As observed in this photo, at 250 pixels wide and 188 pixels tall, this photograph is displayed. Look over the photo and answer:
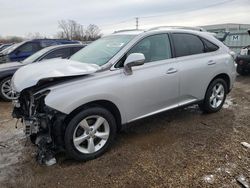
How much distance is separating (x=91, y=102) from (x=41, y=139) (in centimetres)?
80

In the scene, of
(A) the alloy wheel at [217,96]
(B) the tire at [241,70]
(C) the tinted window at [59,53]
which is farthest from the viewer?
(B) the tire at [241,70]

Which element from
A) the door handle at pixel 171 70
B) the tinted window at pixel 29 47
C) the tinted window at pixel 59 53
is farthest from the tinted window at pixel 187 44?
Result: the tinted window at pixel 29 47

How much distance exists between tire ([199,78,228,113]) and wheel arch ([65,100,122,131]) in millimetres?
2091

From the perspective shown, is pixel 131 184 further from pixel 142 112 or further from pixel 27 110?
pixel 27 110

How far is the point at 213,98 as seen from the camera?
5402mm

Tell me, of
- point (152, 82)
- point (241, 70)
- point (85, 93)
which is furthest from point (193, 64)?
point (241, 70)

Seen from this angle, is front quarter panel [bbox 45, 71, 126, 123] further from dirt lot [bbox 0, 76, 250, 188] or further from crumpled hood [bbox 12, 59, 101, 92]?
dirt lot [bbox 0, 76, 250, 188]

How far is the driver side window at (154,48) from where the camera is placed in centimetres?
418

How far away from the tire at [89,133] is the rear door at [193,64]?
5.09 feet

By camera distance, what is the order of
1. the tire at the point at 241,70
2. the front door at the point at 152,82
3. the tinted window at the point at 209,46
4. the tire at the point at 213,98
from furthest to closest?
1. the tire at the point at 241,70
2. the tire at the point at 213,98
3. the tinted window at the point at 209,46
4. the front door at the point at 152,82

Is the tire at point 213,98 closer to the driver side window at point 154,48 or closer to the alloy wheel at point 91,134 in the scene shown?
the driver side window at point 154,48

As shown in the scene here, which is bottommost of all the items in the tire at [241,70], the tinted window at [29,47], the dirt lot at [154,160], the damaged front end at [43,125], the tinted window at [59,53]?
the dirt lot at [154,160]

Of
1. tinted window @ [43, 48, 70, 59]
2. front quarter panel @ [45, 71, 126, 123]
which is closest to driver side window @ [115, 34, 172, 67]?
front quarter panel @ [45, 71, 126, 123]

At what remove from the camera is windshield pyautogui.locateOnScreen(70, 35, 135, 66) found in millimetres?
4035
